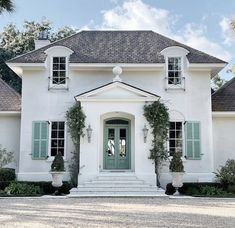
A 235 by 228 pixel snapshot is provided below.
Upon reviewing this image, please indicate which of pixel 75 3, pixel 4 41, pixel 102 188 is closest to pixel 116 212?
pixel 102 188

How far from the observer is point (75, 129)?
62.4ft

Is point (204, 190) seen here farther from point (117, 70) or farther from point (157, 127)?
point (117, 70)

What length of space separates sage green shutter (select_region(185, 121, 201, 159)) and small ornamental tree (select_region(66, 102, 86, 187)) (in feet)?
18.7

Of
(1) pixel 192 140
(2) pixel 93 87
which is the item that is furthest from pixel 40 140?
(1) pixel 192 140

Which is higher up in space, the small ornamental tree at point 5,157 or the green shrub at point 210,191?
the small ornamental tree at point 5,157

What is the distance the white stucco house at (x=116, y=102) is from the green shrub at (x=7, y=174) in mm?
472

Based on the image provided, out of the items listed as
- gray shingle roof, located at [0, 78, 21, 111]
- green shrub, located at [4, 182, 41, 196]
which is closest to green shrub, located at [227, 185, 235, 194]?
green shrub, located at [4, 182, 41, 196]

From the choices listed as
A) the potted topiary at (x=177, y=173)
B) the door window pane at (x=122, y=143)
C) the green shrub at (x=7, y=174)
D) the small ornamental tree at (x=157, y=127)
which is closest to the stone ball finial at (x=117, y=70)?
the small ornamental tree at (x=157, y=127)

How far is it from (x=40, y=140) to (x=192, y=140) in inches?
323

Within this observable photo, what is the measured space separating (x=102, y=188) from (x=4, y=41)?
91.7 ft

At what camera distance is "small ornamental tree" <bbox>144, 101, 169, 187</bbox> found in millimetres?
18859

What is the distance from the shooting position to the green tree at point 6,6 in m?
13.4

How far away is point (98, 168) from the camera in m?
18.7

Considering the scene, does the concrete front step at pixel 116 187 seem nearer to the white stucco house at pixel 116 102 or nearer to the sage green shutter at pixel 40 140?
the white stucco house at pixel 116 102
